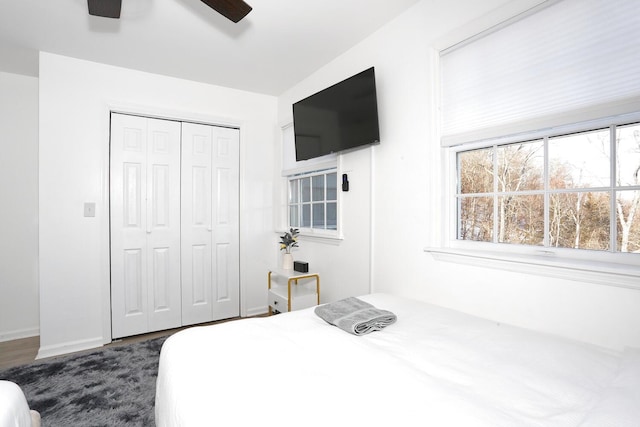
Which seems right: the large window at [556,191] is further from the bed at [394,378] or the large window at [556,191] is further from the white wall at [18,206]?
the white wall at [18,206]

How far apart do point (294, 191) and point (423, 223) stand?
6.45 feet

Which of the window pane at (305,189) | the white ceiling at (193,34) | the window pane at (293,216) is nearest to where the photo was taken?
the white ceiling at (193,34)

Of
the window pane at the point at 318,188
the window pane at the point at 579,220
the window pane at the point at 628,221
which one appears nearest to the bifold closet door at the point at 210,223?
the window pane at the point at 318,188

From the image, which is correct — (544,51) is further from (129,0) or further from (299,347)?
(129,0)

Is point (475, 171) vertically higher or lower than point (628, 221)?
higher

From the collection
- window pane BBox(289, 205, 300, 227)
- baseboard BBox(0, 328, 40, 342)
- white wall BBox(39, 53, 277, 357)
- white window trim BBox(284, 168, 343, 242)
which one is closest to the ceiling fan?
white wall BBox(39, 53, 277, 357)

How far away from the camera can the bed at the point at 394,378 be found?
0.79 meters

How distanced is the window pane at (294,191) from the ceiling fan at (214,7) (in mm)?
2007

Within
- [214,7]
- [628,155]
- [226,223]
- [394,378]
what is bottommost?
[394,378]

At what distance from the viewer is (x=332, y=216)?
9.89 ft

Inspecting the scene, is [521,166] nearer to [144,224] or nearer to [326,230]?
[326,230]

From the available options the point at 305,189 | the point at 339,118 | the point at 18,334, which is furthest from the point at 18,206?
the point at 339,118

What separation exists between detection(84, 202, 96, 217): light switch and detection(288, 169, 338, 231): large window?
192cm

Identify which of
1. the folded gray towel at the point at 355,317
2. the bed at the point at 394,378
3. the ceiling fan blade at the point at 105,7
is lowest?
the bed at the point at 394,378
